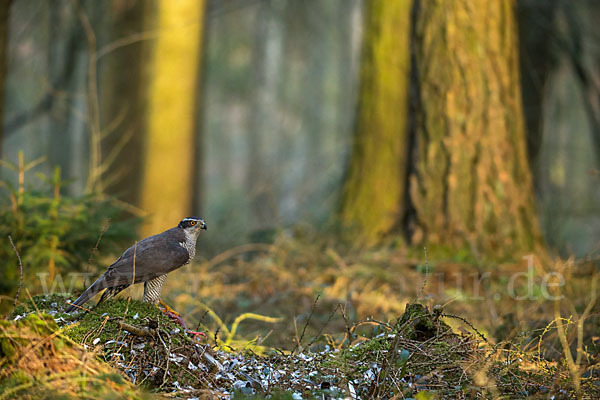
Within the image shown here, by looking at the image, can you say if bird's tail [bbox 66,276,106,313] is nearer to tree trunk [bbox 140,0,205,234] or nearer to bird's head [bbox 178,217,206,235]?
bird's head [bbox 178,217,206,235]

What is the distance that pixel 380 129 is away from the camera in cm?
705

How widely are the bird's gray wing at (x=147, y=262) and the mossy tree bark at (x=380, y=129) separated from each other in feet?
12.2

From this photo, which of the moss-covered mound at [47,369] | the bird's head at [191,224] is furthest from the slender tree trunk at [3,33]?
the moss-covered mound at [47,369]

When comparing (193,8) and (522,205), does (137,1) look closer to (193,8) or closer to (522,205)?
(193,8)

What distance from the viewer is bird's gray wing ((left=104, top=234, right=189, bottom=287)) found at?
118 inches

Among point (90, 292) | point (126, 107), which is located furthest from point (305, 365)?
point (126, 107)

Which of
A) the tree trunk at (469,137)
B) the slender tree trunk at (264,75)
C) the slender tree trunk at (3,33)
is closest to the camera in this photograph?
the slender tree trunk at (3,33)

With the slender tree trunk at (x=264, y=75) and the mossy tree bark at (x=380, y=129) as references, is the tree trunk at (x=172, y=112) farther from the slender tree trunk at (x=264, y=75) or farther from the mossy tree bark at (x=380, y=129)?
the slender tree trunk at (x=264, y=75)

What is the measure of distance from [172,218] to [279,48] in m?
21.5

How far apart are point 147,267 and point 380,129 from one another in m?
4.50

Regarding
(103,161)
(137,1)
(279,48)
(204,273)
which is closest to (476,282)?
(204,273)

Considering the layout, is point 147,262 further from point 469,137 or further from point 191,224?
point 469,137

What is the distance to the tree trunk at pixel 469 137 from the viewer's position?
6113 mm

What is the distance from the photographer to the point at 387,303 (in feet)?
16.8
